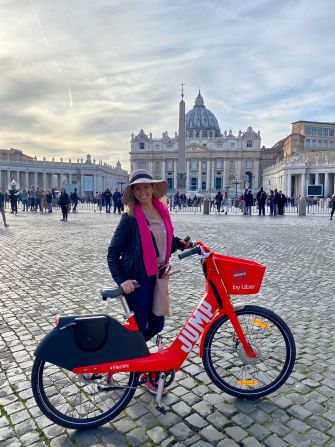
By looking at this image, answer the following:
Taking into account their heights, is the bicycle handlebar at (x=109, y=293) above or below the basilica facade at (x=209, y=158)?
below

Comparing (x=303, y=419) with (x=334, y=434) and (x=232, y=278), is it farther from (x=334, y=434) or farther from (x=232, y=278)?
(x=232, y=278)

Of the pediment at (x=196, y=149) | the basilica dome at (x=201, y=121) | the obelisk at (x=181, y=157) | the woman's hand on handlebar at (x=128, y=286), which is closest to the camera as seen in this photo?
the woman's hand on handlebar at (x=128, y=286)

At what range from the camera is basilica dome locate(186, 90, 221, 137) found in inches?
4281

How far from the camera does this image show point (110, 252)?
2805 mm

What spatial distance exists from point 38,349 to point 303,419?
1.99 meters

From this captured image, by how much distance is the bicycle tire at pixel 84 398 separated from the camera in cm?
252

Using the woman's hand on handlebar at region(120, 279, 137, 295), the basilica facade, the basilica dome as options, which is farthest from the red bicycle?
the basilica dome

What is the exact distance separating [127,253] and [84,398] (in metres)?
1.21

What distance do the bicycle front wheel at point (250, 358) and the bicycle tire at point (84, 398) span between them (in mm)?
688

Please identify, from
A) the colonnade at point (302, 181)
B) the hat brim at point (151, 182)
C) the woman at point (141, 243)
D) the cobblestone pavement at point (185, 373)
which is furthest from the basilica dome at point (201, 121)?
the woman at point (141, 243)

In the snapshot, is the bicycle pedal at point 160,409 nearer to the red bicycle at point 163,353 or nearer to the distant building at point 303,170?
the red bicycle at point 163,353

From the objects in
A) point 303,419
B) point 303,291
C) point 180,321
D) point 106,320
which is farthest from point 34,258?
point 303,419

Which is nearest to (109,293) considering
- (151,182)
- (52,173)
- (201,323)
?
(201,323)

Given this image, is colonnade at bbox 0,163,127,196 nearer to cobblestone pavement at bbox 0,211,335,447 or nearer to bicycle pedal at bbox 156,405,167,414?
cobblestone pavement at bbox 0,211,335,447
